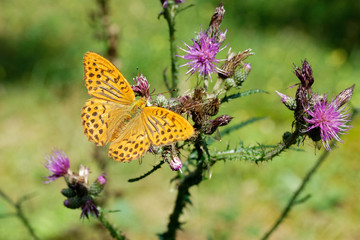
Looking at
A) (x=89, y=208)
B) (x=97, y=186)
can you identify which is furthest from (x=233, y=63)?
(x=89, y=208)

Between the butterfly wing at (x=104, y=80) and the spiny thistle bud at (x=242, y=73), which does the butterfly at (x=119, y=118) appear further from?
the spiny thistle bud at (x=242, y=73)

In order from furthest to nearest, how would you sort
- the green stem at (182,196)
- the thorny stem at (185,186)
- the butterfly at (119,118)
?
1. the green stem at (182,196)
2. the thorny stem at (185,186)
3. the butterfly at (119,118)

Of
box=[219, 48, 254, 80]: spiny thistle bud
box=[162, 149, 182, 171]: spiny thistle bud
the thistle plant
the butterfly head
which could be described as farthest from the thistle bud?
the butterfly head

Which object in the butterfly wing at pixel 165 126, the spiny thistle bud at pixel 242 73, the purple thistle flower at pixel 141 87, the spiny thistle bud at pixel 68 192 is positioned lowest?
the spiny thistle bud at pixel 68 192

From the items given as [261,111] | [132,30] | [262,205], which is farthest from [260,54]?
[262,205]

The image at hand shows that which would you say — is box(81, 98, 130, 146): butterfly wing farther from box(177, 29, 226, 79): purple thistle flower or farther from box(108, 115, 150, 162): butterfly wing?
box(177, 29, 226, 79): purple thistle flower

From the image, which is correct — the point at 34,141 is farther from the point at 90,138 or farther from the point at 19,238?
the point at 90,138

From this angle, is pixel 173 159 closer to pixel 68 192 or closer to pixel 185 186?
pixel 185 186

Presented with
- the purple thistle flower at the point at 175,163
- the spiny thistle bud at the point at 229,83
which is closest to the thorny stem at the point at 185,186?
the purple thistle flower at the point at 175,163

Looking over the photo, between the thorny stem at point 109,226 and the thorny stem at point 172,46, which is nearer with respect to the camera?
the thorny stem at point 109,226
